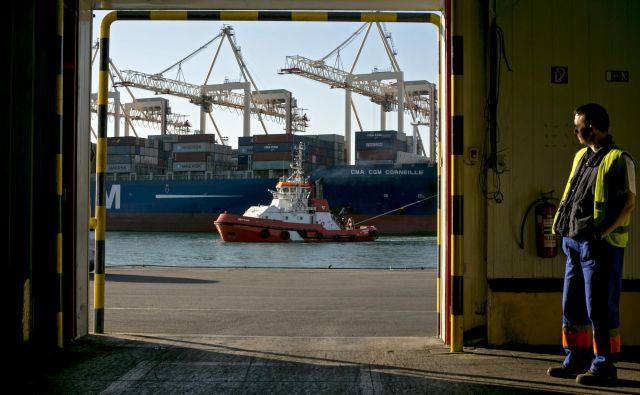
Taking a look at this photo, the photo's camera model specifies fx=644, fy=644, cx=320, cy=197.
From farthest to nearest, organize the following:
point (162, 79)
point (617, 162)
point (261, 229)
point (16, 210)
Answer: point (162, 79) < point (261, 229) < point (16, 210) < point (617, 162)

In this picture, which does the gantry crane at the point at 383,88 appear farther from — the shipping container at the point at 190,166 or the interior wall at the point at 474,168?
the interior wall at the point at 474,168

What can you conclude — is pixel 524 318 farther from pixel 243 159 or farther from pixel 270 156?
pixel 243 159

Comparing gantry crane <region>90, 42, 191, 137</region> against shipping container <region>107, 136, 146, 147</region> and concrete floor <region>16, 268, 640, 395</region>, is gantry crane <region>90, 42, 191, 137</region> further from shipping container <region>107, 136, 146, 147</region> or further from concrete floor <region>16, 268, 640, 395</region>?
concrete floor <region>16, 268, 640, 395</region>

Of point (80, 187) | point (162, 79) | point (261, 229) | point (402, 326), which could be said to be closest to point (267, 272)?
point (402, 326)

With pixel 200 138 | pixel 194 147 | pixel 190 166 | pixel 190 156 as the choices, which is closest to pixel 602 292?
pixel 190 166

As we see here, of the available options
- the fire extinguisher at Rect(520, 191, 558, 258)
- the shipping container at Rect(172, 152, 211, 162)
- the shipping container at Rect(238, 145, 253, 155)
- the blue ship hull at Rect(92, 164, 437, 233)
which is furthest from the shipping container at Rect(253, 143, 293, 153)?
the fire extinguisher at Rect(520, 191, 558, 258)

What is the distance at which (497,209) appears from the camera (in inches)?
175

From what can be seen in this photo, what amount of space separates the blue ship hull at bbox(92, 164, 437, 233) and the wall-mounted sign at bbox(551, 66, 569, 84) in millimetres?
37104

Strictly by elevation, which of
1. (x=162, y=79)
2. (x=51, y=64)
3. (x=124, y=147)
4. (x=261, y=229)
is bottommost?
(x=261, y=229)

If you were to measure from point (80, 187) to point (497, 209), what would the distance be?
9.72 ft

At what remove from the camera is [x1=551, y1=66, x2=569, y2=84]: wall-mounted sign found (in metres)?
4.43

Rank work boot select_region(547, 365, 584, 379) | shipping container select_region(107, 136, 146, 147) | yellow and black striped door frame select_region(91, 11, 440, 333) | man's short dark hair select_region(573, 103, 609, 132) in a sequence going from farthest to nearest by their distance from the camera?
shipping container select_region(107, 136, 146, 147), yellow and black striped door frame select_region(91, 11, 440, 333), work boot select_region(547, 365, 584, 379), man's short dark hair select_region(573, 103, 609, 132)

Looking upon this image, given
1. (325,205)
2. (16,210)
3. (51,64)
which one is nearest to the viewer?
(16,210)

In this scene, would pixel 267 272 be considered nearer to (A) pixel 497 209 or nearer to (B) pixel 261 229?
(A) pixel 497 209
